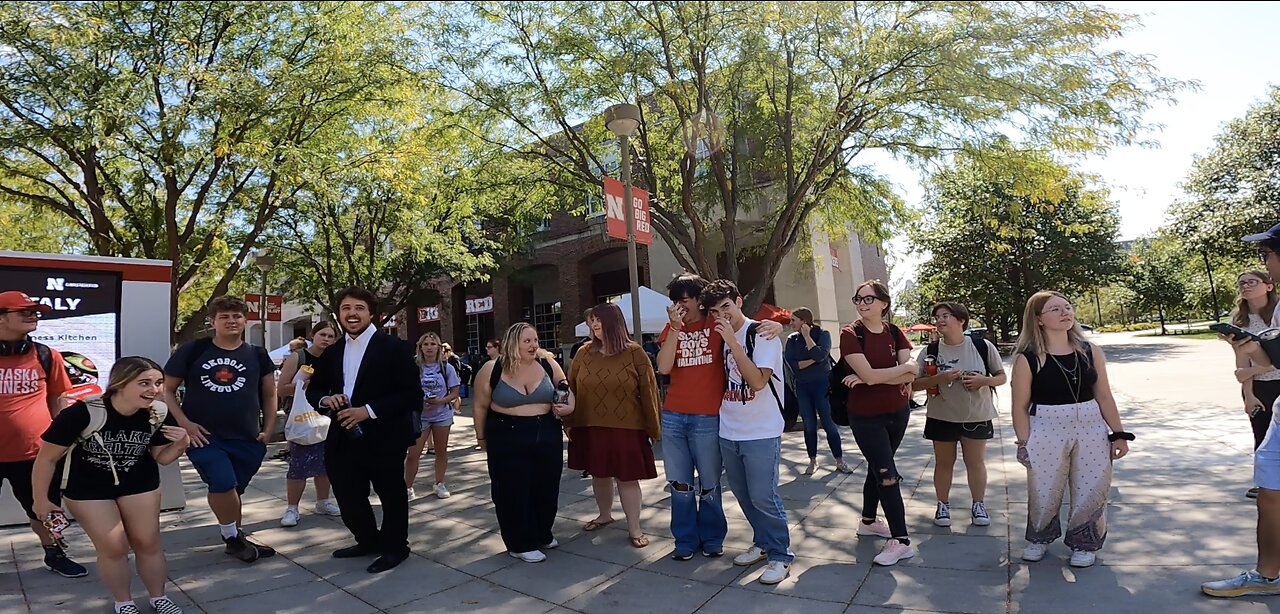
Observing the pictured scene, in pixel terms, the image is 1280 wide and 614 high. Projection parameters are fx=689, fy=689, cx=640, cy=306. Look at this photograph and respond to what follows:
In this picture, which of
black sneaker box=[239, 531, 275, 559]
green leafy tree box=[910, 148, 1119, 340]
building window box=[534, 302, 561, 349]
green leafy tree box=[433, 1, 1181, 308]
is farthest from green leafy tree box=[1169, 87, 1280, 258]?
black sneaker box=[239, 531, 275, 559]

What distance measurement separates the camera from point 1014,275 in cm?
3109

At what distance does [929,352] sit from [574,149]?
27.2ft

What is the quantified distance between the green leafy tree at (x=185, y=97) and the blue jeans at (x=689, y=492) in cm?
801

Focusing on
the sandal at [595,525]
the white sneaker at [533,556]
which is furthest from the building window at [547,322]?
the white sneaker at [533,556]

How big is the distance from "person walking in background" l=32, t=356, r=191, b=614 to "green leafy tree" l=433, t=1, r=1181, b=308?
7.95 meters

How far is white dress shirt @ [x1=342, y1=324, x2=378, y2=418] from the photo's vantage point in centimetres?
452

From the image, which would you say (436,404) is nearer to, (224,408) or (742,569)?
(224,408)

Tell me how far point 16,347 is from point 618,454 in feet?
12.9

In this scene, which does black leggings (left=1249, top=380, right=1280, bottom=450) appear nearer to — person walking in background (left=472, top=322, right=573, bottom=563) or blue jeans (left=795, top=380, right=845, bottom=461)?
blue jeans (left=795, top=380, right=845, bottom=461)

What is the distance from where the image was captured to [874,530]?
4613 mm

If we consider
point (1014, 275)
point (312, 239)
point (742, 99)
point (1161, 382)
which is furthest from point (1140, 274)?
point (312, 239)

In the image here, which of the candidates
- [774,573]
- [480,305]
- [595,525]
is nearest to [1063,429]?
[774,573]

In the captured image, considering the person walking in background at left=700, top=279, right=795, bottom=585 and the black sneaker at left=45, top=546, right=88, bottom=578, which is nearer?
the person walking in background at left=700, top=279, right=795, bottom=585

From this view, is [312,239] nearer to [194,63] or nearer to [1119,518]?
[194,63]
